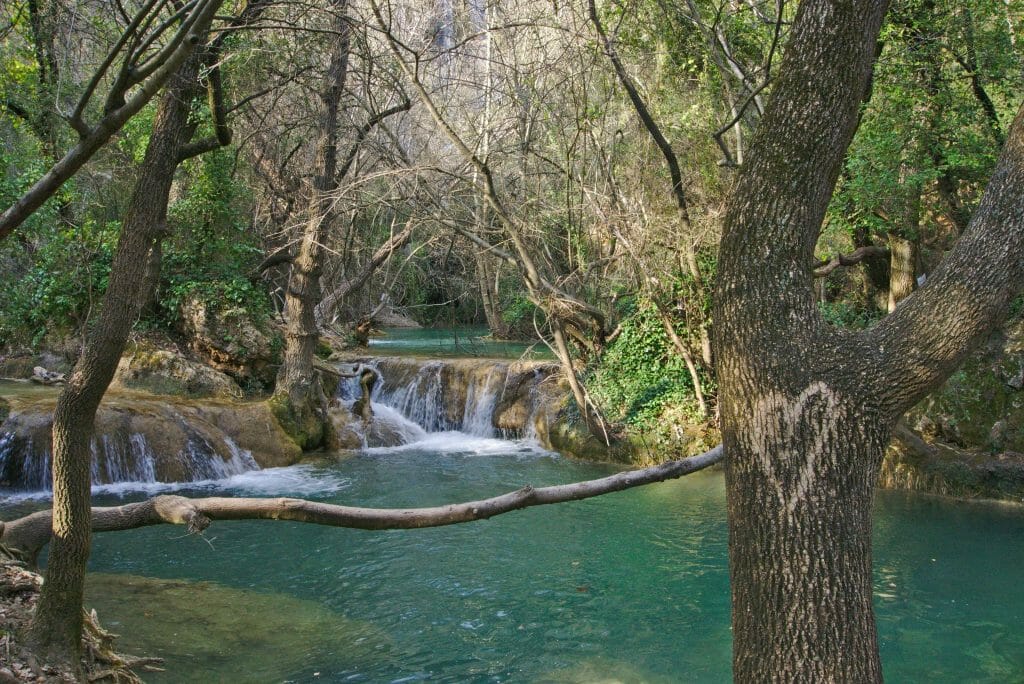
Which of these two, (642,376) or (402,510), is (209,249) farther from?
(402,510)

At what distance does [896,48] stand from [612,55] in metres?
3.95

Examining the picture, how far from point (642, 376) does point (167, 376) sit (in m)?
7.75

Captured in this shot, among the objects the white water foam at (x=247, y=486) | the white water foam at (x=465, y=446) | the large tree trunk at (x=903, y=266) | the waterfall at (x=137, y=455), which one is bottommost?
the white water foam at (x=247, y=486)

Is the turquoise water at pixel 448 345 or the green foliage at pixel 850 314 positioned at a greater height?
the green foliage at pixel 850 314

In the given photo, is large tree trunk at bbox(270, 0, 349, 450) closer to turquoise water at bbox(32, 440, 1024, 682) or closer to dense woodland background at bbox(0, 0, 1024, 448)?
dense woodland background at bbox(0, 0, 1024, 448)

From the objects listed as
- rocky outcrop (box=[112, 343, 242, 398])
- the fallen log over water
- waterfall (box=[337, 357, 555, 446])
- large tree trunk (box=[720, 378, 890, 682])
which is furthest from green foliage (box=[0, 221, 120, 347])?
large tree trunk (box=[720, 378, 890, 682])

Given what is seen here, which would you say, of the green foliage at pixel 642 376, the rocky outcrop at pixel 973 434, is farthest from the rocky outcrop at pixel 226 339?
the rocky outcrop at pixel 973 434

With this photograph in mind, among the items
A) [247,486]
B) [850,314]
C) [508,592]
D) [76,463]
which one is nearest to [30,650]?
[76,463]

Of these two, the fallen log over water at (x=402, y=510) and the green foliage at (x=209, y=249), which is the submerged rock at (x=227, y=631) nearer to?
the fallen log over water at (x=402, y=510)

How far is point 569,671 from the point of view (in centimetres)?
582

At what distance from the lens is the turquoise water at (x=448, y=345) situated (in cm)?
1772

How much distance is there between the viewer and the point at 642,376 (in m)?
13.1

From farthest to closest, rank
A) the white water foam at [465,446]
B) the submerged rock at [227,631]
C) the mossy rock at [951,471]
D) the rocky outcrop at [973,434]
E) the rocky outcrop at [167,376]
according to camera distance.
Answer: the white water foam at [465,446], the rocky outcrop at [167,376], the rocky outcrop at [973,434], the mossy rock at [951,471], the submerged rock at [227,631]

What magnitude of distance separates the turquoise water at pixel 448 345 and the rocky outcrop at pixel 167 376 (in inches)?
169
